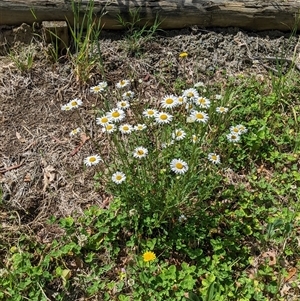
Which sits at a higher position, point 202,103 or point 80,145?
point 202,103

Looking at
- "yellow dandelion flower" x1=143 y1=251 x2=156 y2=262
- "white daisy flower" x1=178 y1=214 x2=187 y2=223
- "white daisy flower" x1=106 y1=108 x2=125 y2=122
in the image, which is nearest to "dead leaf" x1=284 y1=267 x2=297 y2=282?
"white daisy flower" x1=178 y1=214 x2=187 y2=223

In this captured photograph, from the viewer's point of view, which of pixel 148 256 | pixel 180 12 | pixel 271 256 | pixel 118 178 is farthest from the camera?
pixel 180 12

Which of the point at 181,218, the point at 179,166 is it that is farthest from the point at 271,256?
the point at 179,166

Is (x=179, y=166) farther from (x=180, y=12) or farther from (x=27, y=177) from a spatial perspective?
(x=180, y=12)

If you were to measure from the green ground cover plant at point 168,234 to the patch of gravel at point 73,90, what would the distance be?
6.0 inches

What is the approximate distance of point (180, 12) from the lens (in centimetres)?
375

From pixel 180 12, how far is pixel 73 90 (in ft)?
3.62

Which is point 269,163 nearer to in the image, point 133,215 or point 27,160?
point 133,215

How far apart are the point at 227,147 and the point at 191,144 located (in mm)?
505

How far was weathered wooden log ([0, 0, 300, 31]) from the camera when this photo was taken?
3520mm

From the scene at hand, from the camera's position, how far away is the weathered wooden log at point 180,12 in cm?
352

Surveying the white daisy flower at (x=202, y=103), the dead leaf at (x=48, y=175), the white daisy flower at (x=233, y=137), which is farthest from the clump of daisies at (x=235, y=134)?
the dead leaf at (x=48, y=175)

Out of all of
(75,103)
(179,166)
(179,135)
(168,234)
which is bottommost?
(168,234)

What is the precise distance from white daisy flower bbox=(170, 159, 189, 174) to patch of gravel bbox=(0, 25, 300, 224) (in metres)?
0.68
